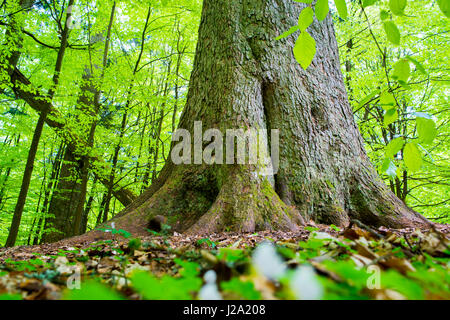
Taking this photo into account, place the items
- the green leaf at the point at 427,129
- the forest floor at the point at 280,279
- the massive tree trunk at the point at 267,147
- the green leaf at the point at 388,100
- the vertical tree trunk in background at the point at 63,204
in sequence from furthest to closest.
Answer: the vertical tree trunk in background at the point at 63,204 < the massive tree trunk at the point at 267,147 < the green leaf at the point at 388,100 < the green leaf at the point at 427,129 < the forest floor at the point at 280,279

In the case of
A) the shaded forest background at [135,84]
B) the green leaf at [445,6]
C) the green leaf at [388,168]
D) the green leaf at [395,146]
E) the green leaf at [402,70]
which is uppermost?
the shaded forest background at [135,84]

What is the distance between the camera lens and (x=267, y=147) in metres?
2.94

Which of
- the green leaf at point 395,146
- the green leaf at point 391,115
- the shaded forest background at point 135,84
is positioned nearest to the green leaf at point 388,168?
the green leaf at point 395,146

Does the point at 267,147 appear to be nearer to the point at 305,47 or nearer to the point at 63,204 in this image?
the point at 305,47

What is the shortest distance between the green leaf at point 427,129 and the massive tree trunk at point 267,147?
5.43 ft

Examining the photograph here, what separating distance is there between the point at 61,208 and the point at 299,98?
8757 mm

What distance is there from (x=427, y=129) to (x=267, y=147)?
2.05m

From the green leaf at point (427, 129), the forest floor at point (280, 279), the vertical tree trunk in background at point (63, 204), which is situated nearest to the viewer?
the forest floor at point (280, 279)

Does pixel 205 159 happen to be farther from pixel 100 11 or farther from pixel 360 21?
pixel 360 21

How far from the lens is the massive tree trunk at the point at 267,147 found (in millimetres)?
2656

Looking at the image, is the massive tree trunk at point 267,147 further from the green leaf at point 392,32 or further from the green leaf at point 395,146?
the green leaf at point 392,32

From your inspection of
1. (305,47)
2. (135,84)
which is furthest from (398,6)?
(135,84)
